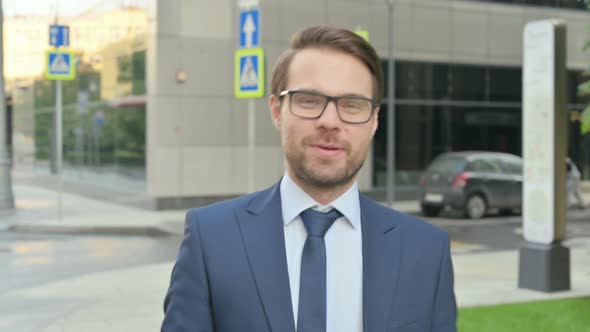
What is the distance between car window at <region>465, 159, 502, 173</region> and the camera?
57.9ft

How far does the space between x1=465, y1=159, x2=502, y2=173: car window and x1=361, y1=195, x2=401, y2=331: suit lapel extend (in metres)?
15.7

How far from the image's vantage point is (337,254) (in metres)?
2.12

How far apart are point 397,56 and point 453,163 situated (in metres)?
5.01

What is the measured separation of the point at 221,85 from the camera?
19047mm

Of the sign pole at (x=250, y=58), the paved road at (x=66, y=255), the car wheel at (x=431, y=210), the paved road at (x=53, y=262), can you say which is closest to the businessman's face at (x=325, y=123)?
the paved road at (x=53, y=262)

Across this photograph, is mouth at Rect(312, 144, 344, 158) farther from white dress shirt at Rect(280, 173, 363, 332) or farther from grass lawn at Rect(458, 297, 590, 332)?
grass lawn at Rect(458, 297, 590, 332)

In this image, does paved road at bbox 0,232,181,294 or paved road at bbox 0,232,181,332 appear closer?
paved road at bbox 0,232,181,332

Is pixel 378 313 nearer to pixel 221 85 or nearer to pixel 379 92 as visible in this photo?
pixel 379 92

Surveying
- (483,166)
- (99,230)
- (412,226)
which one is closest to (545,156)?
(412,226)

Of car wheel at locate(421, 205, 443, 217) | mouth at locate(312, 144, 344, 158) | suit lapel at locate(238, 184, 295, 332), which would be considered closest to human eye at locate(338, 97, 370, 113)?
mouth at locate(312, 144, 344, 158)

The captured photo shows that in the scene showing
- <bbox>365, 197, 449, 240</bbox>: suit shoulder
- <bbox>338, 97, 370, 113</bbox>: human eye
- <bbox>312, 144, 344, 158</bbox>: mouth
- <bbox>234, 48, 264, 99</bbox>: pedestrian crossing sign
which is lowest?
<bbox>365, 197, 449, 240</bbox>: suit shoulder

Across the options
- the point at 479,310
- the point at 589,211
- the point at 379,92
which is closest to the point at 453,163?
the point at 589,211

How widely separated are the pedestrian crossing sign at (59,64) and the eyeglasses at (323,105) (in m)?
14.6

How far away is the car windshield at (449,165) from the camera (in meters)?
17.6
